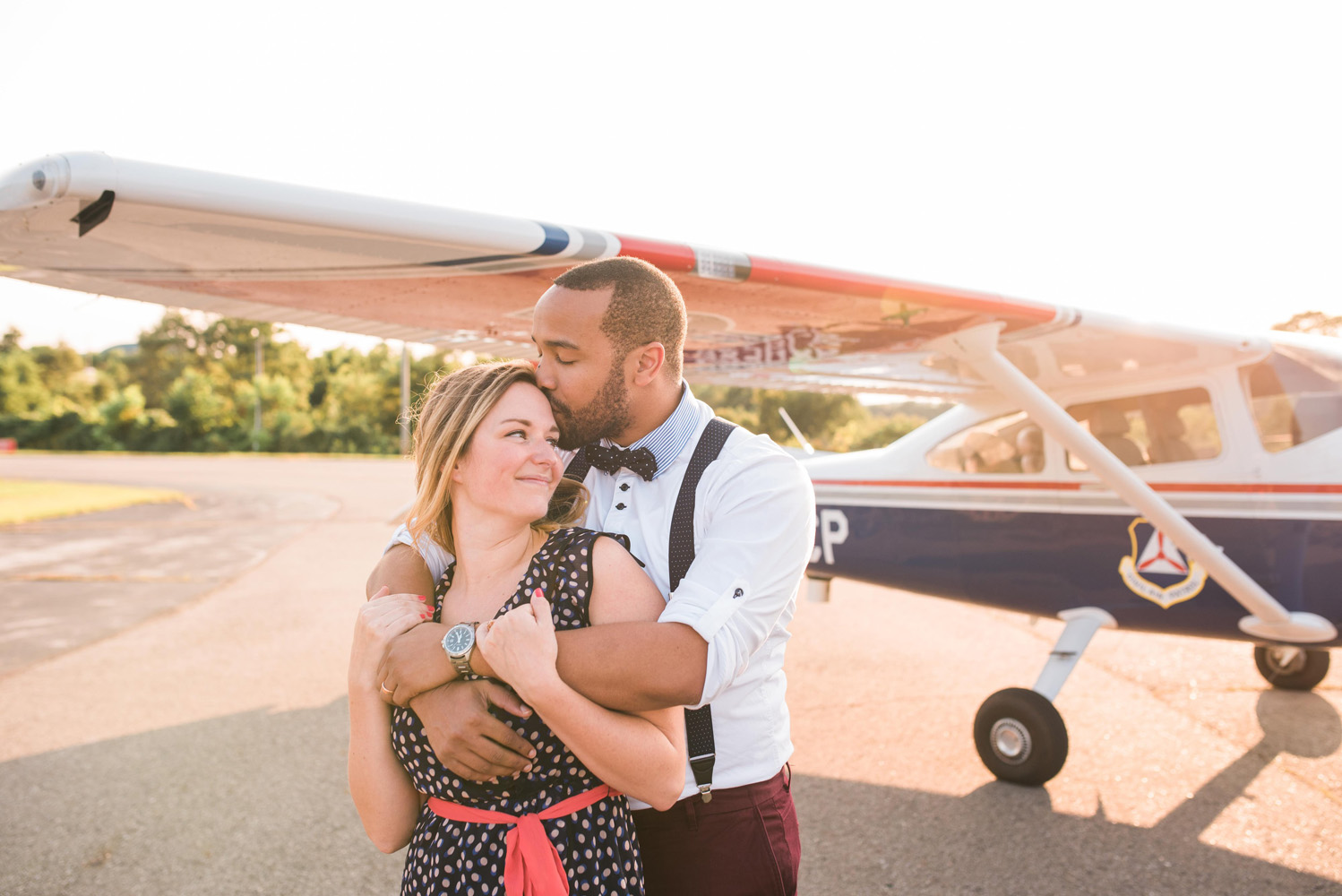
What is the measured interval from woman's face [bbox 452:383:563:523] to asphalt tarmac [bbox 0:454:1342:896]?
2.39m

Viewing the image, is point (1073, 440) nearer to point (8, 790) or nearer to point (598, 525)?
point (598, 525)

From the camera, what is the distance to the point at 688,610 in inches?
53.4

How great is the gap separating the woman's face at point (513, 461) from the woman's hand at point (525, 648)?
27 centimetres

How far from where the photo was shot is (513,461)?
5.08 feet

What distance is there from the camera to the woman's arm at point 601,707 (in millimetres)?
1280

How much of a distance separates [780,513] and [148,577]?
33.2 ft

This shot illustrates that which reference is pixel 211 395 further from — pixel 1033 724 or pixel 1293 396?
pixel 1293 396

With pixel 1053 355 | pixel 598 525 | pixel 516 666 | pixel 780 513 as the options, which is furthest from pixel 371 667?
pixel 1053 355

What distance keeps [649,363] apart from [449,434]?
457 mm

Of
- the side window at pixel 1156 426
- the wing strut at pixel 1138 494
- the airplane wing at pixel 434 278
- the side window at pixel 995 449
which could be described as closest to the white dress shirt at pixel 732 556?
the airplane wing at pixel 434 278

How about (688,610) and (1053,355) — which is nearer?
(688,610)

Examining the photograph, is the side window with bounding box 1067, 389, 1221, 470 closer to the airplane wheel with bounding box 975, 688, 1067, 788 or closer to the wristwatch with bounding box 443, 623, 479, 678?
the airplane wheel with bounding box 975, 688, 1067, 788

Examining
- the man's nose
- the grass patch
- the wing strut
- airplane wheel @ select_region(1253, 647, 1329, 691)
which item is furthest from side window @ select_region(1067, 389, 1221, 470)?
the grass patch

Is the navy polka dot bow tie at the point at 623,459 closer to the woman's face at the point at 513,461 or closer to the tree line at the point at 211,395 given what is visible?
the woman's face at the point at 513,461
